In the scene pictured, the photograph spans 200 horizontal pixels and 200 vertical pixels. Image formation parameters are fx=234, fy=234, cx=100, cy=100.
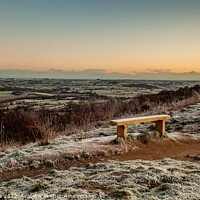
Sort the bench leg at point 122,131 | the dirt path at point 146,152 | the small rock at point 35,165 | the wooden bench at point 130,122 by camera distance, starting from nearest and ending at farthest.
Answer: the dirt path at point 146,152 → the small rock at point 35,165 → the wooden bench at point 130,122 → the bench leg at point 122,131

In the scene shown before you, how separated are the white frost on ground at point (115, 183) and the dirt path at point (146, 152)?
44cm

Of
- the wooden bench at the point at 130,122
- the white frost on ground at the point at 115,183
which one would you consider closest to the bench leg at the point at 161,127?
the wooden bench at the point at 130,122

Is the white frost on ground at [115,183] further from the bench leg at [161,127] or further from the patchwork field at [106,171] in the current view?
the bench leg at [161,127]

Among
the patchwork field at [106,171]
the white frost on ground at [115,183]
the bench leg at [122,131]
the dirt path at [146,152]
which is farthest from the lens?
the bench leg at [122,131]

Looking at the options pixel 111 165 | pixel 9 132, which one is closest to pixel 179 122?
pixel 111 165

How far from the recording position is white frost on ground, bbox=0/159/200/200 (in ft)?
10.7

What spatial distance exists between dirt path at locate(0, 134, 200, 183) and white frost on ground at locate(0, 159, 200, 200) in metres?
0.44

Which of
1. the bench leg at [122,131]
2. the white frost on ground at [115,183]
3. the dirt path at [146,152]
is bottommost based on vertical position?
the dirt path at [146,152]

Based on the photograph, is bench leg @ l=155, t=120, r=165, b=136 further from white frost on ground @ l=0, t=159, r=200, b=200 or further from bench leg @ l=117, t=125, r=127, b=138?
white frost on ground @ l=0, t=159, r=200, b=200

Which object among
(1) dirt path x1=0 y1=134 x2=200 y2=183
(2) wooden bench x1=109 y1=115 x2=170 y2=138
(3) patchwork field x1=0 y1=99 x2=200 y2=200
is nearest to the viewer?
(3) patchwork field x1=0 y1=99 x2=200 y2=200

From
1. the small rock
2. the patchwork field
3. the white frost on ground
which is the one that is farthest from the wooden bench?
the small rock

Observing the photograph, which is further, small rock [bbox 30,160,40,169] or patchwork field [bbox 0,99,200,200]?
small rock [bbox 30,160,40,169]

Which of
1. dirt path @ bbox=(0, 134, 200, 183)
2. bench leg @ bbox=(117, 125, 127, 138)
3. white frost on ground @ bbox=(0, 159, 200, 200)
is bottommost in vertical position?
dirt path @ bbox=(0, 134, 200, 183)

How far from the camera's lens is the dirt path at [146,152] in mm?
4922
